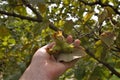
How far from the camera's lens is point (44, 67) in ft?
4.42

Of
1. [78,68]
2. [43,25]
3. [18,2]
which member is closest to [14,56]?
[18,2]

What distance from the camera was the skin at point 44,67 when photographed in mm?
1307

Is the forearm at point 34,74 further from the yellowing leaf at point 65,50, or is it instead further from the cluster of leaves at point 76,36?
the yellowing leaf at point 65,50

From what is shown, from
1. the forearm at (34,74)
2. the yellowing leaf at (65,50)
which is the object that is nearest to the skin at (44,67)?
the forearm at (34,74)

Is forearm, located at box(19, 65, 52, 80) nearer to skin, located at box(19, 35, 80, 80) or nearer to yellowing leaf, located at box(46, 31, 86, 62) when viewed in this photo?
skin, located at box(19, 35, 80, 80)

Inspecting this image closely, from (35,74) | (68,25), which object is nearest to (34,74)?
(35,74)

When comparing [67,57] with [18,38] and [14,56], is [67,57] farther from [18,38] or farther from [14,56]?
[18,38]

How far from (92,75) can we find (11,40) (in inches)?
28.2

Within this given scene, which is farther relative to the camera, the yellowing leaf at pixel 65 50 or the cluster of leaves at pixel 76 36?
the cluster of leaves at pixel 76 36

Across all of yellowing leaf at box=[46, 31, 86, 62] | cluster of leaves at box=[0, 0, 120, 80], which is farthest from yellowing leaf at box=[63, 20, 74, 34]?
yellowing leaf at box=[46, 31, 86, 62]

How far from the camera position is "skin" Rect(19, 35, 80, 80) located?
51.4 inches

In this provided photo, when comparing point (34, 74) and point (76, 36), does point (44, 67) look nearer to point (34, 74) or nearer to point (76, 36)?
point (34, 74)

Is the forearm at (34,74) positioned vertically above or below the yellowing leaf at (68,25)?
below

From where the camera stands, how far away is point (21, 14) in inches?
71.2
